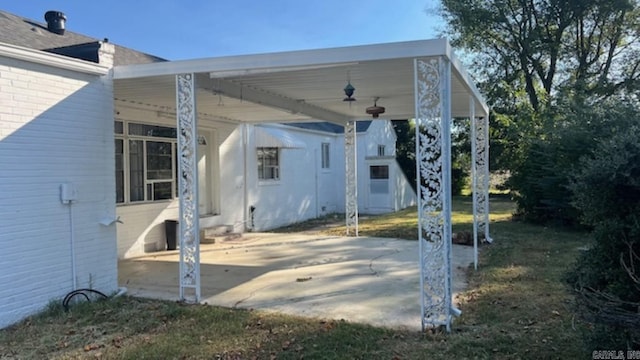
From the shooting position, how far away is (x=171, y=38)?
18.9 m

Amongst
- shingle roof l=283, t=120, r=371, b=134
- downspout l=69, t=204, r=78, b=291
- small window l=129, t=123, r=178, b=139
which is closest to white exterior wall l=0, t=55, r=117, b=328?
downspout l=69, t=204, r=78, b=291

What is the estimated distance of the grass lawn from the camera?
4.13 meters

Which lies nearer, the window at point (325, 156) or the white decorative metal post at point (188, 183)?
the white decorative metal post at point (188, 183)

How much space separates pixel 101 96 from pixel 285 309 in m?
3.72

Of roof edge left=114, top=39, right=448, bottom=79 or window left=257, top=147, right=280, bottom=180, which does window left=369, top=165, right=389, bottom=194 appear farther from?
roof edge left=114, top=39, right=448, bottom=79

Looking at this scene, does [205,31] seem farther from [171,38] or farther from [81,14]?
[81,14]

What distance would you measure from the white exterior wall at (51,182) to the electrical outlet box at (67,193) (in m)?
0.05

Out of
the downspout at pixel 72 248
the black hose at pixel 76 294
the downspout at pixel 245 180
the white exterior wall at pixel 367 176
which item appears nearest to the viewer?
the black hose at pixel 76 294

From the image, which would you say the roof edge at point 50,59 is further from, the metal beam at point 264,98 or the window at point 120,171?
the window at point 120,171

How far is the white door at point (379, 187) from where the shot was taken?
61.2 feet

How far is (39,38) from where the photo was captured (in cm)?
674

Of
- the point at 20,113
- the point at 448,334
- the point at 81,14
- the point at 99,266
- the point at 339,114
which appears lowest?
the point at 448,334

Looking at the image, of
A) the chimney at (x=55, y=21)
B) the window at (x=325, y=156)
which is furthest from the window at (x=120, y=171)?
the window at (x=325, y=156)

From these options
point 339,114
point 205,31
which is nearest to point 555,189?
point 339,114
